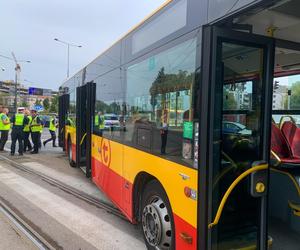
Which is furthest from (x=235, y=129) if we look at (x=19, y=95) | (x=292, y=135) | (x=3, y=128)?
(x=19, y=95)

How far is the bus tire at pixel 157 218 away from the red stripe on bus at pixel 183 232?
148mm

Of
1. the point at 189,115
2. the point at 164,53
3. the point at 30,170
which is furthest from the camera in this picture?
the point at 30,170

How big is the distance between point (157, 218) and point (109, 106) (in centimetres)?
278

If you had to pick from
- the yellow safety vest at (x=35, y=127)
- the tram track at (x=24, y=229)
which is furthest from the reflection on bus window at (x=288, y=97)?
the yellow safety vest at (x=35, y=127)

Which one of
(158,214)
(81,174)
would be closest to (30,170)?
(81,174)

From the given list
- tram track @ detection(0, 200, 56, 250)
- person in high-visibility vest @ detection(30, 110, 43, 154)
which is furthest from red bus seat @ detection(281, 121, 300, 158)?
person in high-visibility vest @ detection(30, 110, 43, 154)

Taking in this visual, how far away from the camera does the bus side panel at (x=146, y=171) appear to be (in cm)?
304

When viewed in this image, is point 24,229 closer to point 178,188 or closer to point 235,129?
point 178,188

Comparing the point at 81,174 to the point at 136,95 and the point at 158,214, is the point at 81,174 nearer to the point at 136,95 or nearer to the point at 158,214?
the point at 136,95

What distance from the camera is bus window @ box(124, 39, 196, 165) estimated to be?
121 inches

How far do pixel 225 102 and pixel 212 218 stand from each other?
96 centimetres

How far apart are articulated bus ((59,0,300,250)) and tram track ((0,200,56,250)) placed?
1.18 meters

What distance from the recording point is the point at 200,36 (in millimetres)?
2863

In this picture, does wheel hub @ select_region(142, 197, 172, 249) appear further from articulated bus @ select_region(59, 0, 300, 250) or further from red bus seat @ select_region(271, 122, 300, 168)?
red bus seat @ select_region(271, 122, 300, 168)
